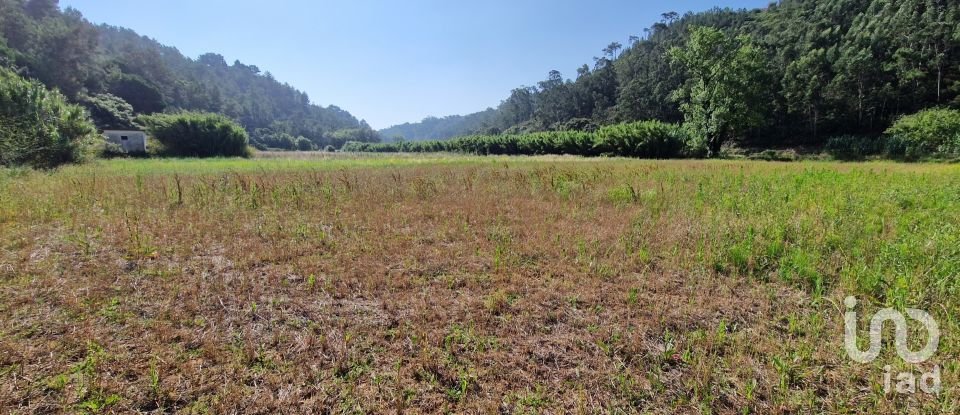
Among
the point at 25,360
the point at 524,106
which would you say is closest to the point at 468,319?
the point at 25,360

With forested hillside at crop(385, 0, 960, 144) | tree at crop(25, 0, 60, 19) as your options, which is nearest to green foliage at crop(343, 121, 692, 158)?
forested hillside at crop(385, 0, 960, 144)

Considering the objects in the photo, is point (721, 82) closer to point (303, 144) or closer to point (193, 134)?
point (193, 134)

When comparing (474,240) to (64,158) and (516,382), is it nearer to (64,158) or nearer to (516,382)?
(516,382)

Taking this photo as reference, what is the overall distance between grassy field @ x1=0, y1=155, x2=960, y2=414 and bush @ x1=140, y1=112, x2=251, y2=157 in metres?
52.8

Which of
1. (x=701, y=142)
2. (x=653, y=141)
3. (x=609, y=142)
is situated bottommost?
(x=701, y=142)

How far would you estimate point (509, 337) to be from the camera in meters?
3.49

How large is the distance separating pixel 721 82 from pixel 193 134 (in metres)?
67.9

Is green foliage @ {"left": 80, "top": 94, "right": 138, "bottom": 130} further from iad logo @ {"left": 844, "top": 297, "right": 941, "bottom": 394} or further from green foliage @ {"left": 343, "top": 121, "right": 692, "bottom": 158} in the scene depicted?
iad logo @ {"left": 844, "top": 297, "right": 941, "bottom": 394}

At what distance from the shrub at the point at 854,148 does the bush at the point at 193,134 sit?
249ft

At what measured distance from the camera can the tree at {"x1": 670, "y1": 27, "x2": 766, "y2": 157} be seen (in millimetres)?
39438

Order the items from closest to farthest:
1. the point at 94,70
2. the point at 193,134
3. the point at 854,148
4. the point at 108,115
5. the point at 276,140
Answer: the point at 854,148
the point at 193,134
the point at 108,115
the point at 94,70
the point at 276,140

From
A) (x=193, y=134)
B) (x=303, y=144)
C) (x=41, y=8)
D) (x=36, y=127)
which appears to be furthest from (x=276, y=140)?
(x=36, y=127)

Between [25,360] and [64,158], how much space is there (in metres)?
35.0

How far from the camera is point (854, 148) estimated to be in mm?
37625
